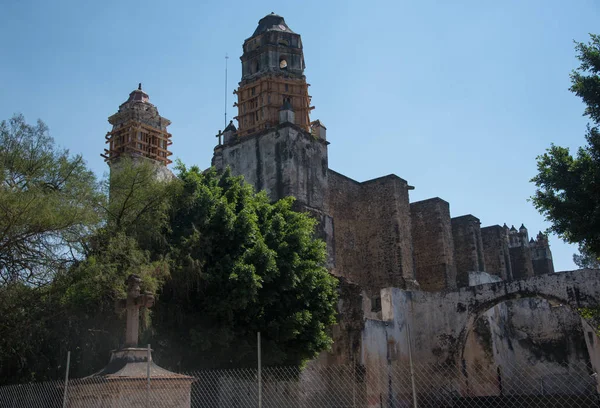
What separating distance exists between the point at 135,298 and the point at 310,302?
275 inches

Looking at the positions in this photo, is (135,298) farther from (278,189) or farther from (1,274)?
(278,189)

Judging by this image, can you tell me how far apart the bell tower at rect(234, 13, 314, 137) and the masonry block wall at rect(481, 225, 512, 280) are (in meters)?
12.6

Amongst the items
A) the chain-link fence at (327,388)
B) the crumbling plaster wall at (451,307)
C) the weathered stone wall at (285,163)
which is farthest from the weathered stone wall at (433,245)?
the weathered stone wall at (285,163)

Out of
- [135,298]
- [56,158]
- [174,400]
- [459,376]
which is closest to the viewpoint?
[174,400]

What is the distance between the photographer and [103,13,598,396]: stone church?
23.4 m

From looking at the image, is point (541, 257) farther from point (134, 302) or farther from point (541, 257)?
point (134, 302)

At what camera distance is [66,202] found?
12.9 m

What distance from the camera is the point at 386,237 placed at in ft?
93.0

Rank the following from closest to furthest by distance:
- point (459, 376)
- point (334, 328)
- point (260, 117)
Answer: point (334, 328) < point (459, 376) < point (260, 117)

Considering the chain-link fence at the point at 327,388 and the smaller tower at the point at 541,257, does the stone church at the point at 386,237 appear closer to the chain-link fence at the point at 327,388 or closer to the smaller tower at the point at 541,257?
the chain-link fence at the point at 327,388

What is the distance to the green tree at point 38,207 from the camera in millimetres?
11945

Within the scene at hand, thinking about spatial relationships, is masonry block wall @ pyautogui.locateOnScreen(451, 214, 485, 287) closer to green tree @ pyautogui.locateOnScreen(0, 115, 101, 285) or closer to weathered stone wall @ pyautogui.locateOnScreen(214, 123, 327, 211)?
weathered stone wall @ pyautogui.locateOnScreen(214, 123, 327, 211)

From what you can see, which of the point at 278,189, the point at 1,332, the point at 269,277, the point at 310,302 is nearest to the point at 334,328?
the point at 310,302

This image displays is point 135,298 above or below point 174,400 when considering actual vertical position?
above
